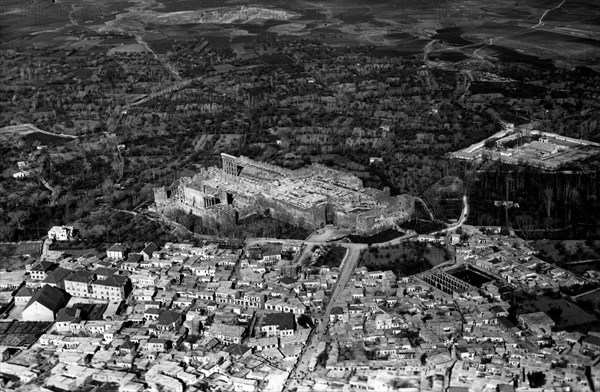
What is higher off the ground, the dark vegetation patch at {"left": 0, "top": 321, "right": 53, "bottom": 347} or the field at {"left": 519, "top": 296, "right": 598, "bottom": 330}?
the field at {"left": 519, "top": 296, "right": 598, "bottom": 330}

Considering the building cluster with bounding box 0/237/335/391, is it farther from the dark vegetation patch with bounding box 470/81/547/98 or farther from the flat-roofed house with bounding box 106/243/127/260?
the dark vegetation patch with bounding box 470/81/547/98

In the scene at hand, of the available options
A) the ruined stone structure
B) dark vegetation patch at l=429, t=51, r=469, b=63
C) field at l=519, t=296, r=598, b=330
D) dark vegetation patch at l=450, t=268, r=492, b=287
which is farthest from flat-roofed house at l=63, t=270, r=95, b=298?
dark vegetation patch at l=429, t=51, r=469, b=63

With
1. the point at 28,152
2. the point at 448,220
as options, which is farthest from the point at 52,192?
the point at 448,220

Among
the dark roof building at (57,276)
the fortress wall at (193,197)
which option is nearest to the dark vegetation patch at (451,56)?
the fortress wall at (193,197)

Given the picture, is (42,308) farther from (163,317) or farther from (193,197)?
(193,197)

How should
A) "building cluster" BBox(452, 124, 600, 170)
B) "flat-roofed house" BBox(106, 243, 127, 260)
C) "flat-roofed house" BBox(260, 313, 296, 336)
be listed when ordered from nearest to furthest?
"flat-roofed house" BBox(260, 313, 296, 336) → "flat-roofed house" BBox(106, 243, 127, 260) → "building cluster" BBox(452, 124, 600, 170)

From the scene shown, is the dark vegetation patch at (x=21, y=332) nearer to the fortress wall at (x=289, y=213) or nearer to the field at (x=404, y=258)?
the fortress wall at (x=289, y=213)

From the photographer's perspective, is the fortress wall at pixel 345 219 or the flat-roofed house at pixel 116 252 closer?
the flat-roofed house at pixel 116 252
